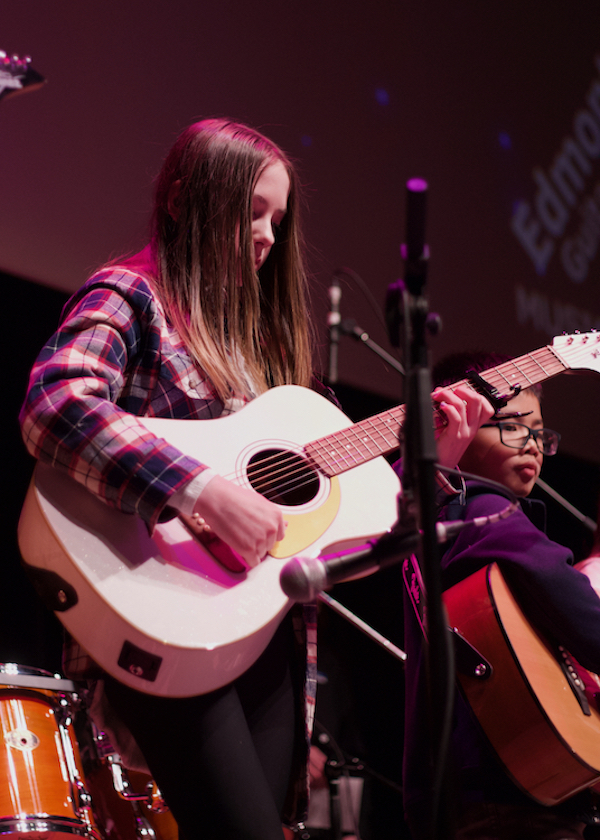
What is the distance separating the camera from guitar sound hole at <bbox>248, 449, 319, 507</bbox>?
162cm

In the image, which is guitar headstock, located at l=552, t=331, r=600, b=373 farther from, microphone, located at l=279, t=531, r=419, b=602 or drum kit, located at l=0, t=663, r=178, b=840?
drum kit, located at l=0, t=663, r=178, b=840

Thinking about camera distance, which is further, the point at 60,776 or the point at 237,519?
the point at 60,776

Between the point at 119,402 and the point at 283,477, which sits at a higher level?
the point at 119,402

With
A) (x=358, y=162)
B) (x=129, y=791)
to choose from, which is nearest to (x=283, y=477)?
(x=129, y=791)

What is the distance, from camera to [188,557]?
4.65 ft

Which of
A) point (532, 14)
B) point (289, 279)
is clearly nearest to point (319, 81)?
point (532, 14)

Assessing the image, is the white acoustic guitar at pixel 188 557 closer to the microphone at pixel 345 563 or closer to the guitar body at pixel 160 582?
the guitar body at pixel 160 582

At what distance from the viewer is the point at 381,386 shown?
369 centimetres

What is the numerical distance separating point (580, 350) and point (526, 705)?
3.39ft

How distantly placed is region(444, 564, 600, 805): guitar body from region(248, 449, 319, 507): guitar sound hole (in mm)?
661

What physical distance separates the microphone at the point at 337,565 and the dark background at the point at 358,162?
59.0 inches

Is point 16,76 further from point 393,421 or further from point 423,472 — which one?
point 423,472

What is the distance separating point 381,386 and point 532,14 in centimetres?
226

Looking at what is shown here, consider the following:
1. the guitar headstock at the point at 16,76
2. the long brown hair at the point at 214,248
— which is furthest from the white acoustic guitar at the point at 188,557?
the guitar headstock at the point at 16,76
